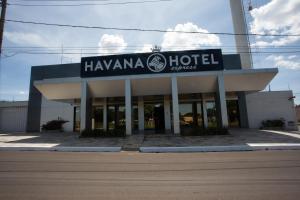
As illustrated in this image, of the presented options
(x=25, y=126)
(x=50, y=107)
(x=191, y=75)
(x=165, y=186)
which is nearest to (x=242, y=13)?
(x=191, y=75)

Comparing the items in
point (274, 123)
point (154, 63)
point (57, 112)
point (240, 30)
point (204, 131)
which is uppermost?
point (240, 30)

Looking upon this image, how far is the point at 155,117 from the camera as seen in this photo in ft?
67.1

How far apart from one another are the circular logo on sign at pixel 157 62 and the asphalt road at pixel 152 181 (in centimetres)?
1003

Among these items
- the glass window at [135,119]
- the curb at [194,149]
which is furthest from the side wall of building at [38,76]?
the curb at [194,149]

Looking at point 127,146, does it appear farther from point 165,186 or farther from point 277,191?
point 277,191

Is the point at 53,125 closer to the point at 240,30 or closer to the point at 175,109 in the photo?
the point at 175,109

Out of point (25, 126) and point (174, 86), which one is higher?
point (174, 86)

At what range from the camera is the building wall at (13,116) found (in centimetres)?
2615

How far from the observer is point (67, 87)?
1784 cm

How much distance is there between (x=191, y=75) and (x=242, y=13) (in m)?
17.0

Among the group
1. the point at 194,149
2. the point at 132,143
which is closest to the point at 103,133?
the point at 132,143

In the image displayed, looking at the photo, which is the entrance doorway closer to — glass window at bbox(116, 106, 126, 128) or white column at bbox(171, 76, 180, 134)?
glass window at bbox(116, 106, 126, 128)

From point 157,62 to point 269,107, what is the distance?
12948 mm

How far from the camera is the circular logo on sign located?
1606cm
